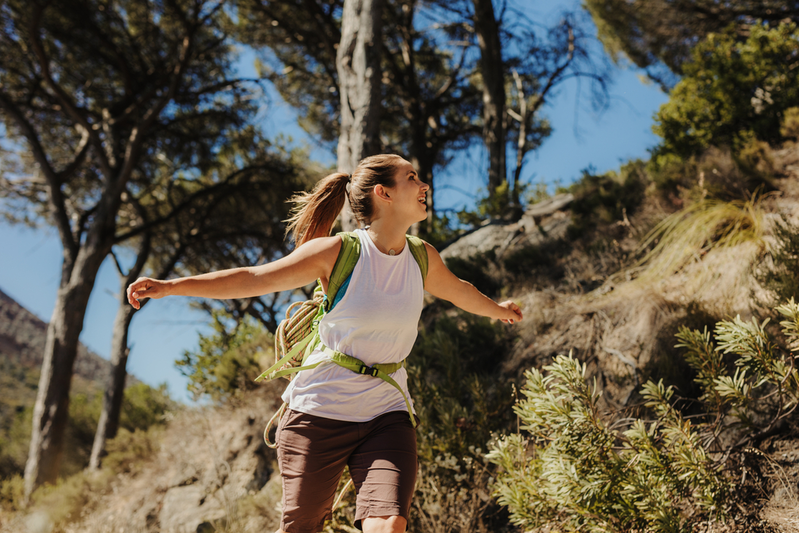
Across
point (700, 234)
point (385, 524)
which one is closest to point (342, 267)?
point (385, 524)

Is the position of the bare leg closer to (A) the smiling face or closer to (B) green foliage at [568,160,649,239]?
(A) the smiling face

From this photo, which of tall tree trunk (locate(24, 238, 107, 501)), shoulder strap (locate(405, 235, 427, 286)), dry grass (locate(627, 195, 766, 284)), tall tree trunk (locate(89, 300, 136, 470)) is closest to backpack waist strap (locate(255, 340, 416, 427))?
shoulder strap (locate(405, 235, 427, 286))

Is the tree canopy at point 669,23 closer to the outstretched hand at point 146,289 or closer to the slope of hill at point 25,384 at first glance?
the outstretched hand at point 146,289

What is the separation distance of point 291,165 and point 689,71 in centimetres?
746

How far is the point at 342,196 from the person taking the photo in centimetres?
219

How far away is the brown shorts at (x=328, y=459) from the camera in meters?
1.70

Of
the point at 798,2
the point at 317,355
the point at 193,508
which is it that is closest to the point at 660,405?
the point at 317,355

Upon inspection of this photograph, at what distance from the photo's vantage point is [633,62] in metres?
13.4

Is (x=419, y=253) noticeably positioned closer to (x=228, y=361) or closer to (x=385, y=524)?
(x=385, y=524)

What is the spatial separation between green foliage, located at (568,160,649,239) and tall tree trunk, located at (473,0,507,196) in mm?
1949

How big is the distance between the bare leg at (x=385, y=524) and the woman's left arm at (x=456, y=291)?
898 mm

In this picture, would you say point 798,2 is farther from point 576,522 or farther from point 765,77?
point 576,522

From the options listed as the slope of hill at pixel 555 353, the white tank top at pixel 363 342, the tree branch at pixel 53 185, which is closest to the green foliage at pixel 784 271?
the slope of hill at pixel 555 353

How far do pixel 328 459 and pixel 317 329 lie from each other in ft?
1.71
